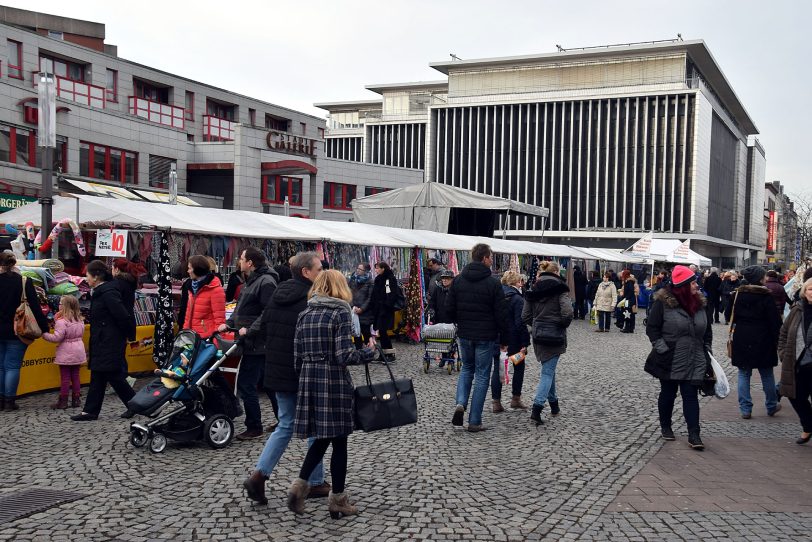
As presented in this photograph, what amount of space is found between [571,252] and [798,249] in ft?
119

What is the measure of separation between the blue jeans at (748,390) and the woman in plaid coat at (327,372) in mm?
5579

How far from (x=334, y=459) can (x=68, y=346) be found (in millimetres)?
4822

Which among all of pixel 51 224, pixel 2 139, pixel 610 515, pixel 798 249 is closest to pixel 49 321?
pixel 51 224

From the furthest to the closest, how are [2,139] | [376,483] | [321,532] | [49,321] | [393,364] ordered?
1. [2,139]
2. [393,364]
3. [49,321]
4. [376,483]
5. [321,532]

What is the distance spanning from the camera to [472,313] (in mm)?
7719

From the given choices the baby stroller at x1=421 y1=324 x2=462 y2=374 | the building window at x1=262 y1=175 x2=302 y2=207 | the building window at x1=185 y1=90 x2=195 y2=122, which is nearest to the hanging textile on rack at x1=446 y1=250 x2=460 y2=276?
the baby stroller at x1=421 y1=324 x2=462 y2=374

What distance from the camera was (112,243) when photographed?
33.8 feet

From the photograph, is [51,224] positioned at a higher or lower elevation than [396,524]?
higher

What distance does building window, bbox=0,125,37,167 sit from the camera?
2655cm

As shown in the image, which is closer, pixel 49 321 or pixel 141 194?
pixel 49 321

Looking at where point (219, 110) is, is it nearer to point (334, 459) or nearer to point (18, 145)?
point (18, 145)

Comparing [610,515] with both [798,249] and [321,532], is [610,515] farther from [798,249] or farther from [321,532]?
[798,249]

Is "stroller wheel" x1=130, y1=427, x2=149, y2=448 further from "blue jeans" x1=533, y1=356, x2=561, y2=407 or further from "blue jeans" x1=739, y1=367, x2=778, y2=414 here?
"blue jeans" x1=739, y1=367, x2=778, y2=414

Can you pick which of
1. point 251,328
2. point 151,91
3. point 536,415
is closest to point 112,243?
point 251,328
